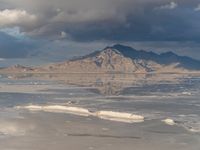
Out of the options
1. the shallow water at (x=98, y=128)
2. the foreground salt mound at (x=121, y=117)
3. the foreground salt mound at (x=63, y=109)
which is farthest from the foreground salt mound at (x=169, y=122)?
the foreground salt mound at (x=63, y=109)

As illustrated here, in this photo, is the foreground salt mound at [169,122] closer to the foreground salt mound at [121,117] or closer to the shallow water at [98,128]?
the shallow water at [98,128]

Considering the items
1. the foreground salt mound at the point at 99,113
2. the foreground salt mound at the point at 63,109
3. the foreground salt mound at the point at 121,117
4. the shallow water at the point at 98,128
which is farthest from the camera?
the foreground salt mound at the point at 63,109

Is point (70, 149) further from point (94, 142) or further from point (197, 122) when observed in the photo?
point (197, 122)

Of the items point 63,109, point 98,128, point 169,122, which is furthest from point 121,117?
point 63,109

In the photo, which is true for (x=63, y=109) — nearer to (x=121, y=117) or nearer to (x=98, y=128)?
(x=121, y=117)

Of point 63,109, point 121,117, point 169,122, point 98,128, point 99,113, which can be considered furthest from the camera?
point 63,109

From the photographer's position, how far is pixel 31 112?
5572 cm

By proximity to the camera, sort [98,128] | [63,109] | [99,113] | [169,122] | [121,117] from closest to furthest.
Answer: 1. [98,128]
2. [169,122]
3. [121,117]
4. [99,113]
5. [63,109]

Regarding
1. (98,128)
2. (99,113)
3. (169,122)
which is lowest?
(98,128)

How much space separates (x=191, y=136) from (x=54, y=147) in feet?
41.1

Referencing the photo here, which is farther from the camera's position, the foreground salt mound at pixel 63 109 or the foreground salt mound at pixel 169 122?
the foreground salt mound at pixel 63 109

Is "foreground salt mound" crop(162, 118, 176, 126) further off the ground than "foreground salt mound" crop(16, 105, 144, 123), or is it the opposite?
"foreground salt mound" crop(16, 105, 144, 123)

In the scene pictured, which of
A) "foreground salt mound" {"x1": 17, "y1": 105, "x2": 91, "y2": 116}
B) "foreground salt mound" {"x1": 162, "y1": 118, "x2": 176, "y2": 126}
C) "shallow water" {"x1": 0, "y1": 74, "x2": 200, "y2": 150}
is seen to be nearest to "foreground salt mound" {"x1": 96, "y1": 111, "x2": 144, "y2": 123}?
"shallow water" {"x1": 0, "y1": 74, "x2": 200, "y2": 150}

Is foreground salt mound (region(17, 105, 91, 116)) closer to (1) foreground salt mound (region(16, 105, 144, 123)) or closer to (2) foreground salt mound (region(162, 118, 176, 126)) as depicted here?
(1) foreground salt mound (region(16, 105, 144, 123))
